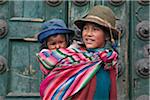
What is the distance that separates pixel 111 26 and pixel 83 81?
291 mm

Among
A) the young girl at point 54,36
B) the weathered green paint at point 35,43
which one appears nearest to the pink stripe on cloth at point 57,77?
the young girl at point 54,36

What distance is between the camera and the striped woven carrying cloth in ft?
6.95

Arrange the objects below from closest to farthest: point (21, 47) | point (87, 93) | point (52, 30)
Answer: point (87, 93), point (52, 30), point (21, 47)

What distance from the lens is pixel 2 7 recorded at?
3174mm

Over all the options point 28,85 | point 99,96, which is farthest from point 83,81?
point 28,85

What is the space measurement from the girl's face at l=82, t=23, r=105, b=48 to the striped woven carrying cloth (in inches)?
1.7

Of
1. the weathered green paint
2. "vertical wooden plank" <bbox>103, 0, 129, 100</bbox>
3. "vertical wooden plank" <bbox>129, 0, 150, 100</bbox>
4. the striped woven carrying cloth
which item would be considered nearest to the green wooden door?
the weathered green paint

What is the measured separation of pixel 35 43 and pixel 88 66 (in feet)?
3.65

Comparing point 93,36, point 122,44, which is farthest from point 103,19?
→ point 122,44

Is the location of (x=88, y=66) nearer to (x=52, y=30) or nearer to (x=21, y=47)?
(x=52, y=30)

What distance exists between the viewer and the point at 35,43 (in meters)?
3.19

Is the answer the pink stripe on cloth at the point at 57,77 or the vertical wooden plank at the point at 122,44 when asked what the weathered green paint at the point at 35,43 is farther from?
the pink stripe on cloth at the point at 57,77

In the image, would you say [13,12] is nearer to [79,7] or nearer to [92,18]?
[79,7]

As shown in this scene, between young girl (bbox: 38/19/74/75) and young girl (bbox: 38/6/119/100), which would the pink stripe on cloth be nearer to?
young girl (bbox: 38/6/119/100)
